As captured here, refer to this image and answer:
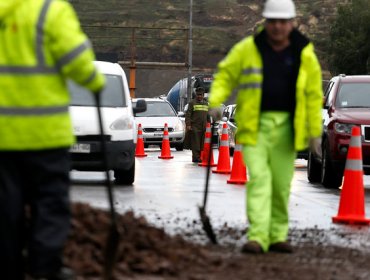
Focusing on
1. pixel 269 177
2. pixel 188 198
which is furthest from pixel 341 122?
pixel 269 177

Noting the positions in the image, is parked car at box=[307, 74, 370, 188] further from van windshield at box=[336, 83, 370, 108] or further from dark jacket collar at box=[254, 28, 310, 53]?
dark jacket collar at box=[254, 28, 310, 53]

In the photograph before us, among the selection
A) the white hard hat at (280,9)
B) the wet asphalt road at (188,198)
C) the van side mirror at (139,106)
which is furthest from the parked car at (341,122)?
the white hard hat at (280,9)

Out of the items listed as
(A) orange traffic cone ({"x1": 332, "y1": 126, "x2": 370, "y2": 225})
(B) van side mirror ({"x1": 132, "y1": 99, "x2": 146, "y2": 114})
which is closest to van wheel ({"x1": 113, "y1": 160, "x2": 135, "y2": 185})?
(B) van side mirror ({"x1": 132, "y1": 99, "x2": 146, "y2": 114})

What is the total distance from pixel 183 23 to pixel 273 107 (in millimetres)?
133346

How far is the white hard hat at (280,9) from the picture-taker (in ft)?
30.5

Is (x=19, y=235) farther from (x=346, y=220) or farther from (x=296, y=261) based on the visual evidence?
(x=346, y=220)

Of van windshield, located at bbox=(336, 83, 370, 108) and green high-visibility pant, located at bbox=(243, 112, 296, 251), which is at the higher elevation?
green high-visibility pant, located at bbox=(243, 112, 296, 251)

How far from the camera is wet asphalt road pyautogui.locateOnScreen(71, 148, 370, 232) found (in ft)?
40.9

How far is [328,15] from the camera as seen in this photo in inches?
5674

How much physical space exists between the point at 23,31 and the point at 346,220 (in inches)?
258

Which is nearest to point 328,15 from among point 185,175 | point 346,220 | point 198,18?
point 198,18

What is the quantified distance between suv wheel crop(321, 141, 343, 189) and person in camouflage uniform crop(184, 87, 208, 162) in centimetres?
903

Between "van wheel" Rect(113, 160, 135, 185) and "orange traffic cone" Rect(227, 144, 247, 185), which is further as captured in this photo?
"orange traffic cone" Rect(227, 144, 247, 185)

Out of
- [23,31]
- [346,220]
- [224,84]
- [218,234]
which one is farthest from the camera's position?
[346,220]
